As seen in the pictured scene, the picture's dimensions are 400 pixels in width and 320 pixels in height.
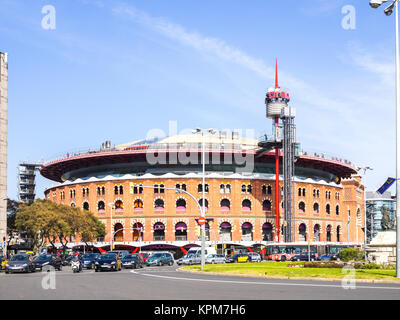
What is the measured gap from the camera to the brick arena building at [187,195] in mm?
94125

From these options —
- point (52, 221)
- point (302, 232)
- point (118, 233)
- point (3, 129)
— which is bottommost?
point (302, 232)

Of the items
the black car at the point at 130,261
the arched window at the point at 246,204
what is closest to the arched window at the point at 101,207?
the arched window at the point at 246,204

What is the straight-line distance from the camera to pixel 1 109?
100938 millimetres

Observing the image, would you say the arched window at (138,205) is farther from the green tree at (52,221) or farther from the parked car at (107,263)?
the parked car at (107,263)

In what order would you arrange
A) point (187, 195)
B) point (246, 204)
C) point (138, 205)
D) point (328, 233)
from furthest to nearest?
1. point (328, 233)
2. point (246, 204)
3. point (138, 205)
4. point (187, 195)

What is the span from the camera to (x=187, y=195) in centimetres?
9331

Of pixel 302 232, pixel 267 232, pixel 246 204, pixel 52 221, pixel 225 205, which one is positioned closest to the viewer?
pixel 52 221

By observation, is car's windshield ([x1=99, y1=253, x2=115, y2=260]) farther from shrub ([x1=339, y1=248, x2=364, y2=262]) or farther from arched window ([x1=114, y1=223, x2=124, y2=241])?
arched window ([x1=114, y1=223, x2=124, y2=241])

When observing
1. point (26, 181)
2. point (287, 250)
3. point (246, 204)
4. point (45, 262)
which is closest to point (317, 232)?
point (246, 204)

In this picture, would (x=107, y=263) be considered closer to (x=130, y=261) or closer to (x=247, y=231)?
(x=130, y=261)

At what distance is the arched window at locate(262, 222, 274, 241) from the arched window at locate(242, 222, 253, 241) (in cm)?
240

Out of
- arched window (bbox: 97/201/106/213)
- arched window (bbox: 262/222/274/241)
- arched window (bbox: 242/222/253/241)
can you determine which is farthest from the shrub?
arched window (bbox: 97/201/106/213)

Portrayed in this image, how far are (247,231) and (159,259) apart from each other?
120 feet
